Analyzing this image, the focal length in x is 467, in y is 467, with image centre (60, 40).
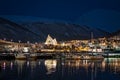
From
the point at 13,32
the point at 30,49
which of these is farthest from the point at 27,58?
the point at 13,32

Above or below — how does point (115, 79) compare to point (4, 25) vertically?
below

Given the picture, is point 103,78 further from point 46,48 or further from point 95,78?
point 46,48

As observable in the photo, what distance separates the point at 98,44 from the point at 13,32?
32.2m

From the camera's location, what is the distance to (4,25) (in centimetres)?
15562

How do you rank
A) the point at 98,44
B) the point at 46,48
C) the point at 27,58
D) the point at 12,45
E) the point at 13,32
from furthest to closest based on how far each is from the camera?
the point at 13,32 < the point at 98,44 < the point at 46,48 < the point at 12,45 < the point at 27,58

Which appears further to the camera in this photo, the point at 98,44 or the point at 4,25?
the point at 4,25

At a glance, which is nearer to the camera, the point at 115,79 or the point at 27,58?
the point at 115,79

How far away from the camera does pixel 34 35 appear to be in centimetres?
15525

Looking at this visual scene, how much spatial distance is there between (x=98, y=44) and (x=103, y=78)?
3560 inches

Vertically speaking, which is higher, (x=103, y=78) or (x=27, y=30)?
(x=27, y=30)

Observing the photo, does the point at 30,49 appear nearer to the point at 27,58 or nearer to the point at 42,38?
the point at 27,58

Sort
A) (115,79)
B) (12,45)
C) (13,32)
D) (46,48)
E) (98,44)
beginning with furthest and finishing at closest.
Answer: (13,32)
(98,44)
(46,48)
(12,45)
(115,79)

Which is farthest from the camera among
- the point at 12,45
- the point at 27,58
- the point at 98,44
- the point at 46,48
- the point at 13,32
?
the point at 13,32

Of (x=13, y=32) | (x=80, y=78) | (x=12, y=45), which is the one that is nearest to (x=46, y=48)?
(x=12, y=45)
